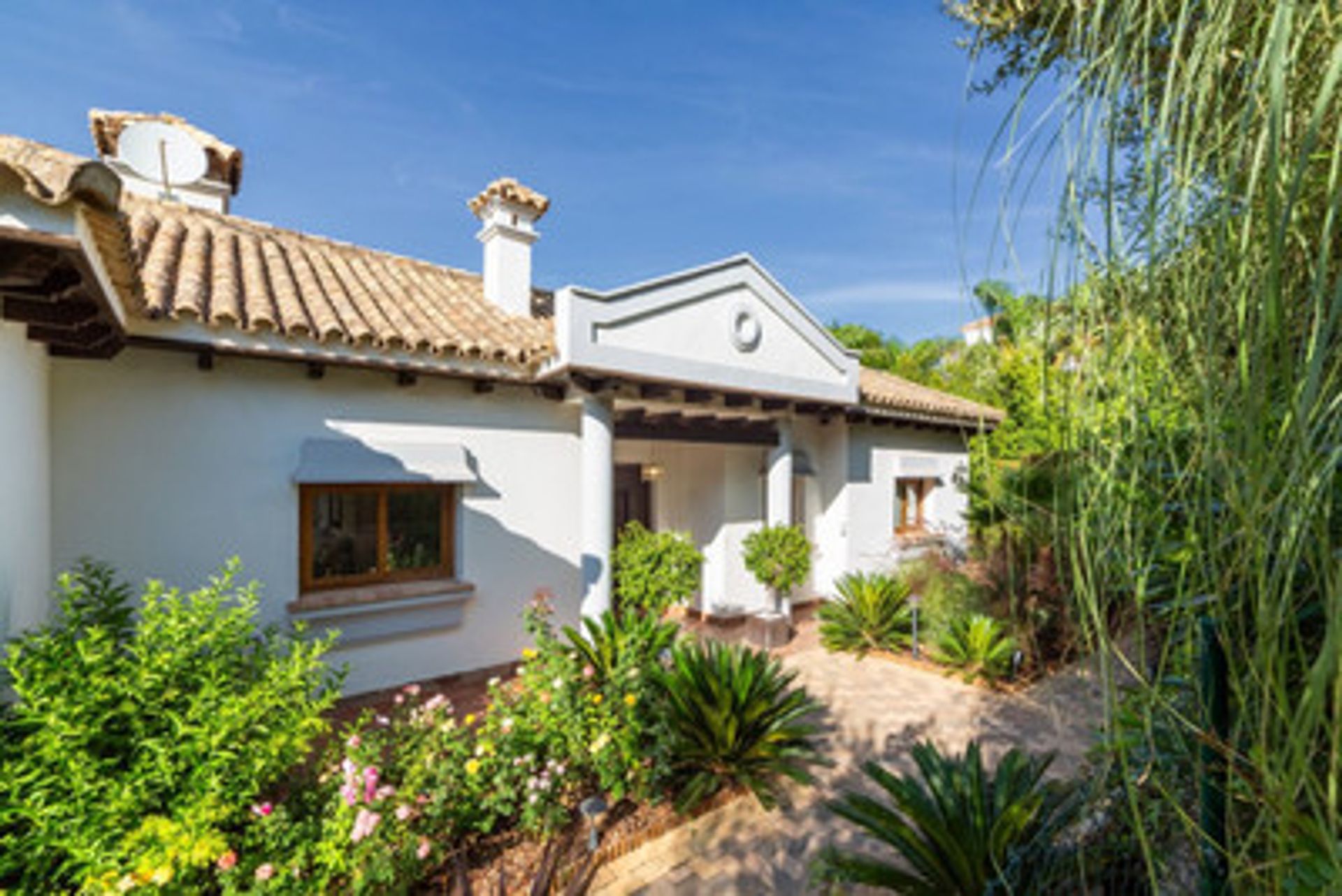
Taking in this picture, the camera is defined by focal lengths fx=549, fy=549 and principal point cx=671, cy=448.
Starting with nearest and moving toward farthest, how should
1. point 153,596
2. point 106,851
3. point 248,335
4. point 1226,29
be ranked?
point 1226,29 → point 106,851 → point 153,596 → point 248,335

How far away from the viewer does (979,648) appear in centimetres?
749

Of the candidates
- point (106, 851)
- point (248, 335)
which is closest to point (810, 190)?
point (248, 335)

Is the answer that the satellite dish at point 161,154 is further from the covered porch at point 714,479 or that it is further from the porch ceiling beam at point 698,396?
the porch ceiling beam at point 698,396

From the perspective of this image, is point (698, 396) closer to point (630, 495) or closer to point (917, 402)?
point (630, 495)

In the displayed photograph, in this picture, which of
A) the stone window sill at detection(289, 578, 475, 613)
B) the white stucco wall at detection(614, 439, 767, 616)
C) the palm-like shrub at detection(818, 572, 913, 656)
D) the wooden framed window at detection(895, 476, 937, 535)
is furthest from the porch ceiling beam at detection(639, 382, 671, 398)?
the wooden framed window at detection(895, 476, 937, 535)

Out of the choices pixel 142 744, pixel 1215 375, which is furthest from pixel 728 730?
pixel 1215 375

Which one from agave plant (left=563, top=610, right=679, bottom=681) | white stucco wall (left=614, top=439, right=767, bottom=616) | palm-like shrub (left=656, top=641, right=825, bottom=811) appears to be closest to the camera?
palm-like shrub (left=656, top=641, right=825, bottom=811)

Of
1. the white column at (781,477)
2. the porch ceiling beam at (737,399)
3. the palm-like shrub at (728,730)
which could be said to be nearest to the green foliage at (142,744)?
the palm-like shrub at (728,730)

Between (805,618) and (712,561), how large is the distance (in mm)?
2317

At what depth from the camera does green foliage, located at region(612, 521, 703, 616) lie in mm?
7109

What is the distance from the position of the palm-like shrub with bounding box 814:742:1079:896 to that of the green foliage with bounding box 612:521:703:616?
3619 mm

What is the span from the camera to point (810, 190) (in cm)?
517

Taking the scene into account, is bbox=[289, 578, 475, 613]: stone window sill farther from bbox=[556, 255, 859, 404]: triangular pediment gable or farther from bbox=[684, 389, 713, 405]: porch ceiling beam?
bbox=[684, 389, 713, 405]: porch ceiling beam

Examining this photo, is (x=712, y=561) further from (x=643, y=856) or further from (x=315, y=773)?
(x=315, y=773)
